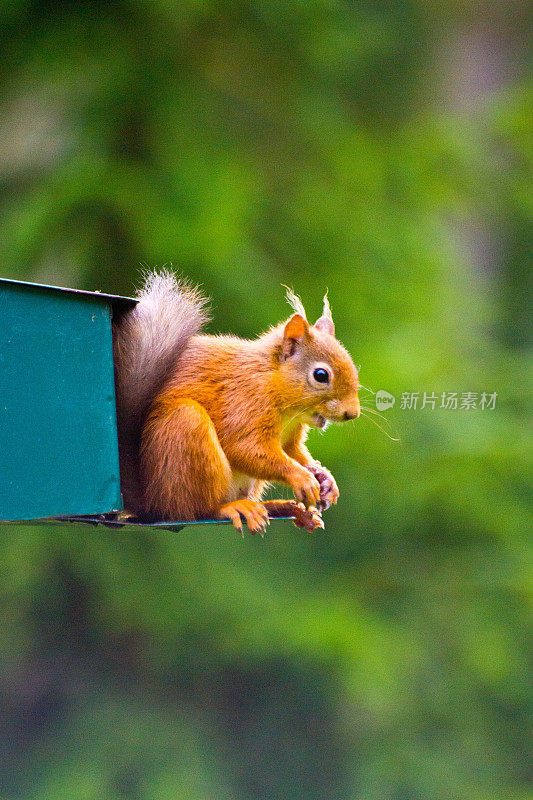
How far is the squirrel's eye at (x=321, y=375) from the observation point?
6.33 ft

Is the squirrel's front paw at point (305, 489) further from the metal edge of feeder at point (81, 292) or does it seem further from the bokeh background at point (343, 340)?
the bokeh background at point (343, 340)

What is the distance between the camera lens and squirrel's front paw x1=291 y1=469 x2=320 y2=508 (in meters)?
1.85

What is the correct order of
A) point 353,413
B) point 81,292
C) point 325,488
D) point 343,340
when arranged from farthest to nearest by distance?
point 343,340 → point 325,488 → point 353,413 → point 81,292

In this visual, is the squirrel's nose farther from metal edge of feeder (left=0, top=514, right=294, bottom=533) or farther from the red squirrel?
metal edge of feeder (left=0, top=514, right=294, bottom=533)

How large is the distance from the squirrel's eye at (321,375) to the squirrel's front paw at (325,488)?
0.82ft

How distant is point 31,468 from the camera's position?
5.91 feet

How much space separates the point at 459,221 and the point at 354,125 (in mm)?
1571

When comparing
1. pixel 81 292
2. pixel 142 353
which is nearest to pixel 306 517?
pixel 142 353

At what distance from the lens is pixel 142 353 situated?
1949 mm

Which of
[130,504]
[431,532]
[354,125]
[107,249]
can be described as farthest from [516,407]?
[130,504]

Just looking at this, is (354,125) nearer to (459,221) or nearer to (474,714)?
(459,221)

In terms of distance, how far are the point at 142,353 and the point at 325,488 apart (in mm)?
530

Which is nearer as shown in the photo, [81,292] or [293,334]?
[81,292]

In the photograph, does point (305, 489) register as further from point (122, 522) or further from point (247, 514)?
point (122, 522)
